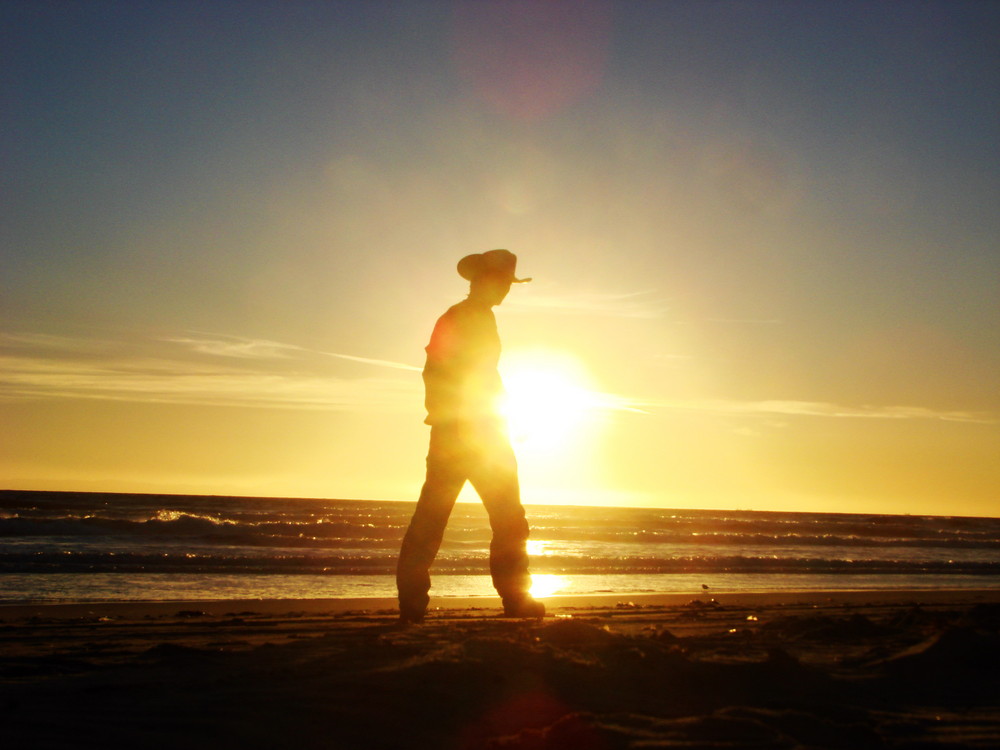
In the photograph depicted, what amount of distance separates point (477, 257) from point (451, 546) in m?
18.0

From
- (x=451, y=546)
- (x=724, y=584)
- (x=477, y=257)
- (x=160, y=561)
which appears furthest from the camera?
(x=451, y=546)

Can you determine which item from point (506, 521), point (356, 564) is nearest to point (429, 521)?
point (506, 521)

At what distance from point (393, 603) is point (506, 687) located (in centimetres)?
708

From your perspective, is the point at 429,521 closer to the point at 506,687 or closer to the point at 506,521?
the point at 506,521

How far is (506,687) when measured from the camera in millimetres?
3723

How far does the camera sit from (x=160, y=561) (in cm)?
1631

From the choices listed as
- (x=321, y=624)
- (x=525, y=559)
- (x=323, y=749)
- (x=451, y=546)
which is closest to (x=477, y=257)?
(x=525, y=559)

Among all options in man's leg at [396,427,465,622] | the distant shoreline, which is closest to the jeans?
man's leg at [396,427,465,622]

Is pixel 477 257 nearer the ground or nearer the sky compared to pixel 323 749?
nearer the sky

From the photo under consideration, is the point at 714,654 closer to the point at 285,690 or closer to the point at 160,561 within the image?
the point at 285,690

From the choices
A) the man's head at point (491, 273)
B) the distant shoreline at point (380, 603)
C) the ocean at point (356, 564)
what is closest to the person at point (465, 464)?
the man's head at point (491, 273)

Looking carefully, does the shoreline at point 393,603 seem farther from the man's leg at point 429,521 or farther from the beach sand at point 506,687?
the beach sand at point 506,687

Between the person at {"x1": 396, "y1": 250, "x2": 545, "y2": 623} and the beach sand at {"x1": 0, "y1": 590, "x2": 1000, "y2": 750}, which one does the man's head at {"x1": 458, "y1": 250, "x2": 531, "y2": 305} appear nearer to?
the person at {"x1": 396, "y1": 250, "x2": 545, "y2": 623}

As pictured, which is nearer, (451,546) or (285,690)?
(285,690)
